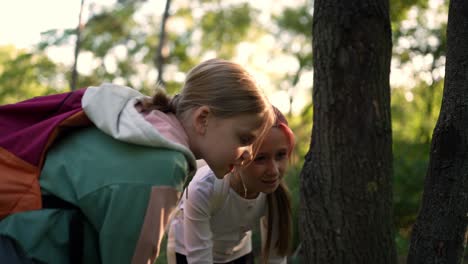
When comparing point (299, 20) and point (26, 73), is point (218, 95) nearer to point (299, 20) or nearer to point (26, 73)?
point (26, 73)

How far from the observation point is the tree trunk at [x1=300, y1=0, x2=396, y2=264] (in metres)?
3.36

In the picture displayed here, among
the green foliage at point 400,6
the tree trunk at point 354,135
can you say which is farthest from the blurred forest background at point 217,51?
the tree trunk at point 354,135

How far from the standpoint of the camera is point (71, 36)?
14859 mm

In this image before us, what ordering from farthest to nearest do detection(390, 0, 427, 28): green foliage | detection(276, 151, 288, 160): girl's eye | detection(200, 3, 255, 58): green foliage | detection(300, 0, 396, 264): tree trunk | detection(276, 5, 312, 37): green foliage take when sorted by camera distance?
1. detection(200, 3, 255, 58): green foliage
2. detection(276, 5, 312, 37): green foliage
3. detection(390, 0, 427, 28): green foliage
4. detection(276, 151, 288, 160): girl's eye
5. detection(300, 0, 396, 264): tree trunk

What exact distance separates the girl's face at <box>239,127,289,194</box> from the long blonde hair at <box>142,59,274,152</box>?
1.00 meters

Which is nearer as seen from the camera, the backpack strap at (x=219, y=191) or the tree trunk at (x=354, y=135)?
the tree trunk at (x=354, y=135)

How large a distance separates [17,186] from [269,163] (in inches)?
62.2

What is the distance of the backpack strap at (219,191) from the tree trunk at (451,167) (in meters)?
1.03

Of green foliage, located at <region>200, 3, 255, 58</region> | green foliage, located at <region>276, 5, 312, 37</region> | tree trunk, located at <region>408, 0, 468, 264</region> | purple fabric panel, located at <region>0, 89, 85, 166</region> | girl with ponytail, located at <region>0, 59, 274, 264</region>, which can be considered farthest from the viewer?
green foliage, located at <region>200, 3, 255, 58</region>

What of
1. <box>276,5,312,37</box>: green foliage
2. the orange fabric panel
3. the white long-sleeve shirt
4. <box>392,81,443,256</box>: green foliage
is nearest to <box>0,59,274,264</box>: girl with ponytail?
the orange fabric panel

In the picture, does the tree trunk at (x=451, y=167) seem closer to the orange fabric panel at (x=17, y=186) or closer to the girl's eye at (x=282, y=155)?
the girl's eye at (x=282, y=155)

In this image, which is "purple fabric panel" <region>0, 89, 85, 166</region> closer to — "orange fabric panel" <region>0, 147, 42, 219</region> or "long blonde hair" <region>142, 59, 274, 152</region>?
"orange fabric panel" <region>0, 147, 42, 219</region>

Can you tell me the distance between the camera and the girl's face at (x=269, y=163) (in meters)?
3.38

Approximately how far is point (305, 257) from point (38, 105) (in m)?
1.85
